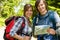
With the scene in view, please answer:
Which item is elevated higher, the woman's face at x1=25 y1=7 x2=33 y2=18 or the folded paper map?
the woman's face at x1=25 y1=7 x2=33 y2=18

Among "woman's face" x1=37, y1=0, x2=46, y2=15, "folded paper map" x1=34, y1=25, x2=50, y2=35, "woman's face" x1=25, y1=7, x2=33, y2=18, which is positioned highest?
"woman's face" x1=37, y1=0, x2=46, y2=15

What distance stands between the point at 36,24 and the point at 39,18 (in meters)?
0.10

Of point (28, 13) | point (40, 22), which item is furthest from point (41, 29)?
point (28, 13)

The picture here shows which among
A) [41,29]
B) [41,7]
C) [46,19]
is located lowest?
[41,29]

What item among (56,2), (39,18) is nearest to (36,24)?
(39,18)

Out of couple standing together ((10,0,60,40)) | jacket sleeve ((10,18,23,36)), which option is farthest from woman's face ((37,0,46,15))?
jacket sleeve ((10,18,23,36))

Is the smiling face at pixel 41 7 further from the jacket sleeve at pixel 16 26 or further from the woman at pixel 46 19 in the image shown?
the jacket sleeve at pixel 16 26

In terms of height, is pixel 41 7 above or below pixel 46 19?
above

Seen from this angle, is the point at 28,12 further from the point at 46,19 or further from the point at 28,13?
the point at 46,19

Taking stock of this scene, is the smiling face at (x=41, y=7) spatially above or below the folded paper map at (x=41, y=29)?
above

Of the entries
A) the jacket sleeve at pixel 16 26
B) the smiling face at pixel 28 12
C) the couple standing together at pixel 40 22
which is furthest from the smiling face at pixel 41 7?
the jacket sleeve at pixel 16 26

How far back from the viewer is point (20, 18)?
3.78 meters

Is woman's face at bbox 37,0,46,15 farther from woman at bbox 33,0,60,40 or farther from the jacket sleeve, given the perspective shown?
the jacket sleeve

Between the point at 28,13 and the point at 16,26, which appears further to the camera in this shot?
the point at 28,13
